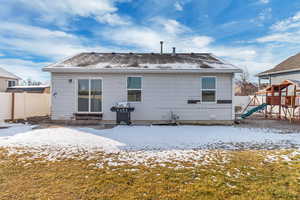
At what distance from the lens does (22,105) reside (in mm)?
9492

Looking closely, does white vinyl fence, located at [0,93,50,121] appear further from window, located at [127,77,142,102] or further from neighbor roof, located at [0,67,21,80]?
neighbor roof, located at [0,67,21,80]

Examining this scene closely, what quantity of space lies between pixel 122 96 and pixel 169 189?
636 centimetres

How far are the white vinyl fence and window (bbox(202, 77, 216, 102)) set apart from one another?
34.1 feet

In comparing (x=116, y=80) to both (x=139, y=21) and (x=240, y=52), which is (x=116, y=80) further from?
(x=240, y=52)

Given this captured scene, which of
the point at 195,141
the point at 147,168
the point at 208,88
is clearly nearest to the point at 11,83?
the point at 208,88

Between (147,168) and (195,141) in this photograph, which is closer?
(147,168)

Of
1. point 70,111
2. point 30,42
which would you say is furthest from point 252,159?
point 30,42

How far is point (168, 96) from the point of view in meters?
8.45

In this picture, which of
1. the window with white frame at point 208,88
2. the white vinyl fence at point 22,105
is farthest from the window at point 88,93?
the window with white frame at point 208,88

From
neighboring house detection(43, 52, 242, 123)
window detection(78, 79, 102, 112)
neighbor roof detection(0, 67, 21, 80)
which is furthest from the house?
window detection(78, 79, 102, 112)

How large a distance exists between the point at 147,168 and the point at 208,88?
21.0ft

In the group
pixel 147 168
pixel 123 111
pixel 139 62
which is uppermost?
pixel 139 62

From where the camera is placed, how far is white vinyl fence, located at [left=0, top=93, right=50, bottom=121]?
8.64m

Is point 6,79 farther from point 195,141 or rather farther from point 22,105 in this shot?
point 195,141
